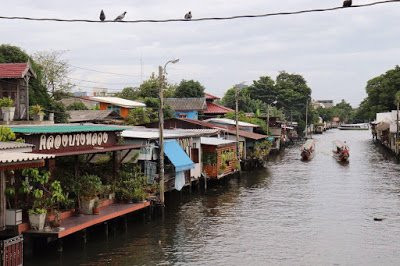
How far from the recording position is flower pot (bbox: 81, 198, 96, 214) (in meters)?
20.3

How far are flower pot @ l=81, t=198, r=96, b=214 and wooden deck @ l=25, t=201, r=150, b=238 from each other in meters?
0.25

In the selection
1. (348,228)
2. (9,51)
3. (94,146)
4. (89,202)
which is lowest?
(348,228)

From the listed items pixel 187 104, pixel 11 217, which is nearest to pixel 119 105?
pixel 187 104

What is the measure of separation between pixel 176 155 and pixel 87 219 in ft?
33.1

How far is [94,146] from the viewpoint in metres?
22.2

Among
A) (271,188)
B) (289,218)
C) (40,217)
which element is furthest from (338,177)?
(40,217)

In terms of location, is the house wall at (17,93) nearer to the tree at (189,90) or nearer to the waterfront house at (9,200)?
the waterfront house at (9,200)

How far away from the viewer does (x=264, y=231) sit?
77.4 feet

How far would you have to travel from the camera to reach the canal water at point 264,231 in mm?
19094

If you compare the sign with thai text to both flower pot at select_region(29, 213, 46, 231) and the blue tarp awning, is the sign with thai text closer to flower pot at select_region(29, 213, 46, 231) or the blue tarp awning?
flower pot at select_region(29, 213, 46, 231)

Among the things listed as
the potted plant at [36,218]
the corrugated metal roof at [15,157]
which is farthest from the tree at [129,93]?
the corrugated metal roof at [15,157]

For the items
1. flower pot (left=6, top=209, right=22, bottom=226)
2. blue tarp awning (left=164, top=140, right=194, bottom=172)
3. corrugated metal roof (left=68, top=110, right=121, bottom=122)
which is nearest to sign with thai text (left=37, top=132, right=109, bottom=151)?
flower pot (left=6, top=209, right=22, bottom=226)

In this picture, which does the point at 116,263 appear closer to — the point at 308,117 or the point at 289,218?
the point at 289,218

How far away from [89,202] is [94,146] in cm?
280
